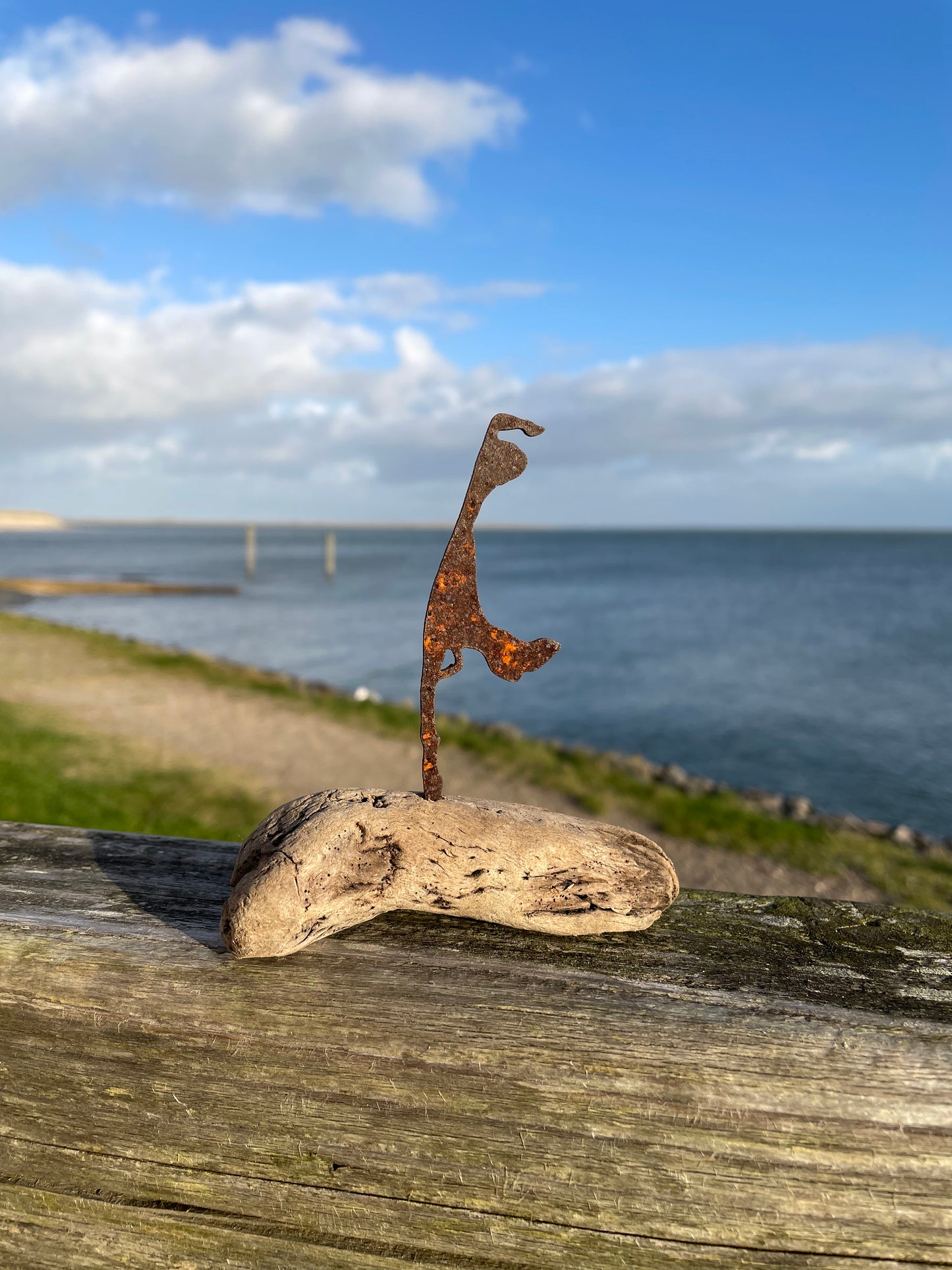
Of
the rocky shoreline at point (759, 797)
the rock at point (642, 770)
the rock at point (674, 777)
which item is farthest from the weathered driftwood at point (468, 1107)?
the rock at point (642, 770)

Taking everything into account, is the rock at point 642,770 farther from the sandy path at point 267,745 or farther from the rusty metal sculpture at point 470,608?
A: the rusty metal sculpture at point 470,608

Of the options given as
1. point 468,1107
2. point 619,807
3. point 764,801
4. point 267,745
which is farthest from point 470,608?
point 764,801

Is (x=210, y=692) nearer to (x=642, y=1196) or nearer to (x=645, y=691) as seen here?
(x=645, y=691)

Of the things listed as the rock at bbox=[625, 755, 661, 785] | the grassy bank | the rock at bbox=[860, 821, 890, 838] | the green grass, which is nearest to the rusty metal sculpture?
the green grass

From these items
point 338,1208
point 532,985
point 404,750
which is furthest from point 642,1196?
point 404,750

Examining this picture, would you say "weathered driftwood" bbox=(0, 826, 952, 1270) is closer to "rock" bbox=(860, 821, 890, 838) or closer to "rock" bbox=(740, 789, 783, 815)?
"rock" bbox=(860, 821, 890, 838)
